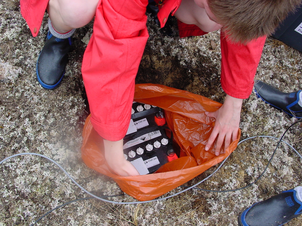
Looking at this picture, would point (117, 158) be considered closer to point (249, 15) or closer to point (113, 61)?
point (113, 61)

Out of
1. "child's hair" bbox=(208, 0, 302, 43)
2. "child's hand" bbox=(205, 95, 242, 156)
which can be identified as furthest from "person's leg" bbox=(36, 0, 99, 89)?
"child's hand" bbox=(205, 95, 242, 156)

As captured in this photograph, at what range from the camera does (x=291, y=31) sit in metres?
1.31

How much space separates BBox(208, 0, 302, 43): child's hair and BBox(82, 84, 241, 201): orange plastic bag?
48 centimetres

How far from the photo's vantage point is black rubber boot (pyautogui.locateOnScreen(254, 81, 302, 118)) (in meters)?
1.16

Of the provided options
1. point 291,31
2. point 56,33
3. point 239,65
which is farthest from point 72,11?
point 291,31

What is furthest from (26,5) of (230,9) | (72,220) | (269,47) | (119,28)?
(269,47)

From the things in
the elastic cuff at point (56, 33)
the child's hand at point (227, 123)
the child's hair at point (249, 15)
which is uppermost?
the child's hair at point (249, 15)

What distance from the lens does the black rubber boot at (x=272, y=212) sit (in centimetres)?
94

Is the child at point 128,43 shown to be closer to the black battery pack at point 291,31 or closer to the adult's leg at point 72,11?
the adult's leg at point 72,11

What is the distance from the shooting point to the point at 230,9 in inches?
21.3

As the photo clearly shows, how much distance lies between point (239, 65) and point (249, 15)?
34 centimetres

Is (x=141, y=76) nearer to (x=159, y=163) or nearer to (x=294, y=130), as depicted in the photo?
(x=159, y=163)

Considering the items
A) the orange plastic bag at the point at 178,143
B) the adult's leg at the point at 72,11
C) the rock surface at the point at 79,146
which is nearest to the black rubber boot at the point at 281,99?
the rock surface at the point at 79,146

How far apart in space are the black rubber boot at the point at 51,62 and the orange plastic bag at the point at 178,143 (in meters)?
0.29
